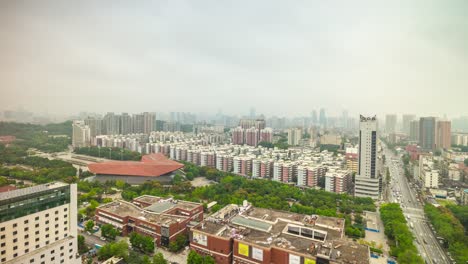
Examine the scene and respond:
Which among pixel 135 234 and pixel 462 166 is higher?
pixel 462 166

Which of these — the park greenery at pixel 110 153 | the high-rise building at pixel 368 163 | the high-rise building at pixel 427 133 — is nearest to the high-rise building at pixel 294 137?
the high-rise building at pixel 427 133

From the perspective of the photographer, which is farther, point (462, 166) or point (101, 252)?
point (462, 166)

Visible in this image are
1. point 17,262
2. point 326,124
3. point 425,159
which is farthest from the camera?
point 326,124

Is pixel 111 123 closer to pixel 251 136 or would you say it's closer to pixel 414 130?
pixel 251 136

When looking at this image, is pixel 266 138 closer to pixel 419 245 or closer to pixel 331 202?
pixel 331 202

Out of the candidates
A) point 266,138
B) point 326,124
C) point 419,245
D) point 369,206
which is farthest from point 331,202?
point 326,124

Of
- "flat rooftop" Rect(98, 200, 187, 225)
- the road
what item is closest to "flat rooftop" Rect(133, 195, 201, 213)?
"flat rooftop" Rect(98, 200, 187, 225)

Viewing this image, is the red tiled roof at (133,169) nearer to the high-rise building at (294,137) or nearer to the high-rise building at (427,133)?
the high-rise building at (294,137)

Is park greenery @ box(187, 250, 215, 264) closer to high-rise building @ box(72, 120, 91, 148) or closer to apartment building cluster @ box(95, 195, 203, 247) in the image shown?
apartment building cluster @ box(95, 195, 203, 247)
